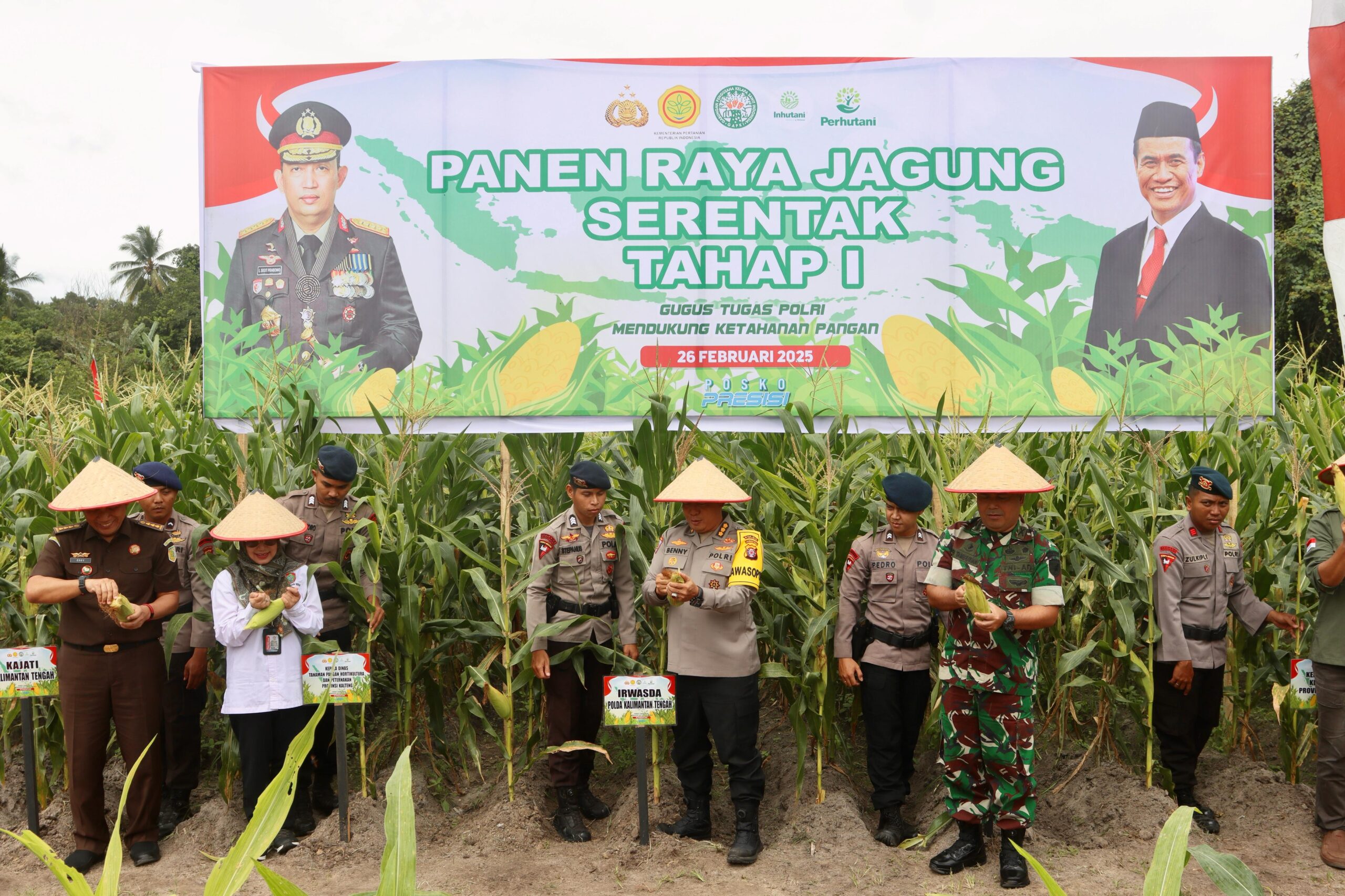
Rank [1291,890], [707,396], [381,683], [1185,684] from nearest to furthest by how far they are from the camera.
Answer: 1. [1291,890]
2. [1185,684]
3. [381,683]
4. [707,396]

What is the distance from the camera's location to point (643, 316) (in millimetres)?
5836

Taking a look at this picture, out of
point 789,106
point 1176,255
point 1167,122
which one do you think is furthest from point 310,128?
point 1176,255

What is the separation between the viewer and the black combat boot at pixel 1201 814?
4742 millimetres

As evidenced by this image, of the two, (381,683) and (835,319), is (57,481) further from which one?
(835,319)

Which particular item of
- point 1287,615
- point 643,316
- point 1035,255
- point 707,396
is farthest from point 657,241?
point 1287,615

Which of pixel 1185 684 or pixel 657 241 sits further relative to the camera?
pixel 657 241

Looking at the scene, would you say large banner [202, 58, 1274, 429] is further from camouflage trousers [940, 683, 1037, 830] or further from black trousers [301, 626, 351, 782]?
camouflage trousers [940, 683, 1037, 830]

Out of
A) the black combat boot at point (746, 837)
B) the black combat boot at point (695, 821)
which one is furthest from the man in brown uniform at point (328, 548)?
the black combat boot at point (746, 837)

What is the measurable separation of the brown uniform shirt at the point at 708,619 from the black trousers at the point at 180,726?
2382mm

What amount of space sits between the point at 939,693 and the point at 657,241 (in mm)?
2893

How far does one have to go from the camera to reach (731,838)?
4855 millimetres

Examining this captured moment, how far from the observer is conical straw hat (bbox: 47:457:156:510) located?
4.39 metres

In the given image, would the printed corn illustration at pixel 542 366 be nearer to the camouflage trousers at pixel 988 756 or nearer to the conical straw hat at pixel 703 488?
the conical straw hat at pixel 703 488

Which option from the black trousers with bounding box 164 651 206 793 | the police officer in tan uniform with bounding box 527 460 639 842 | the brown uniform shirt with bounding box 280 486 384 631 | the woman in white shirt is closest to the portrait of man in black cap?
the police officer in tan uniform with bounding box 527 460 639 842
